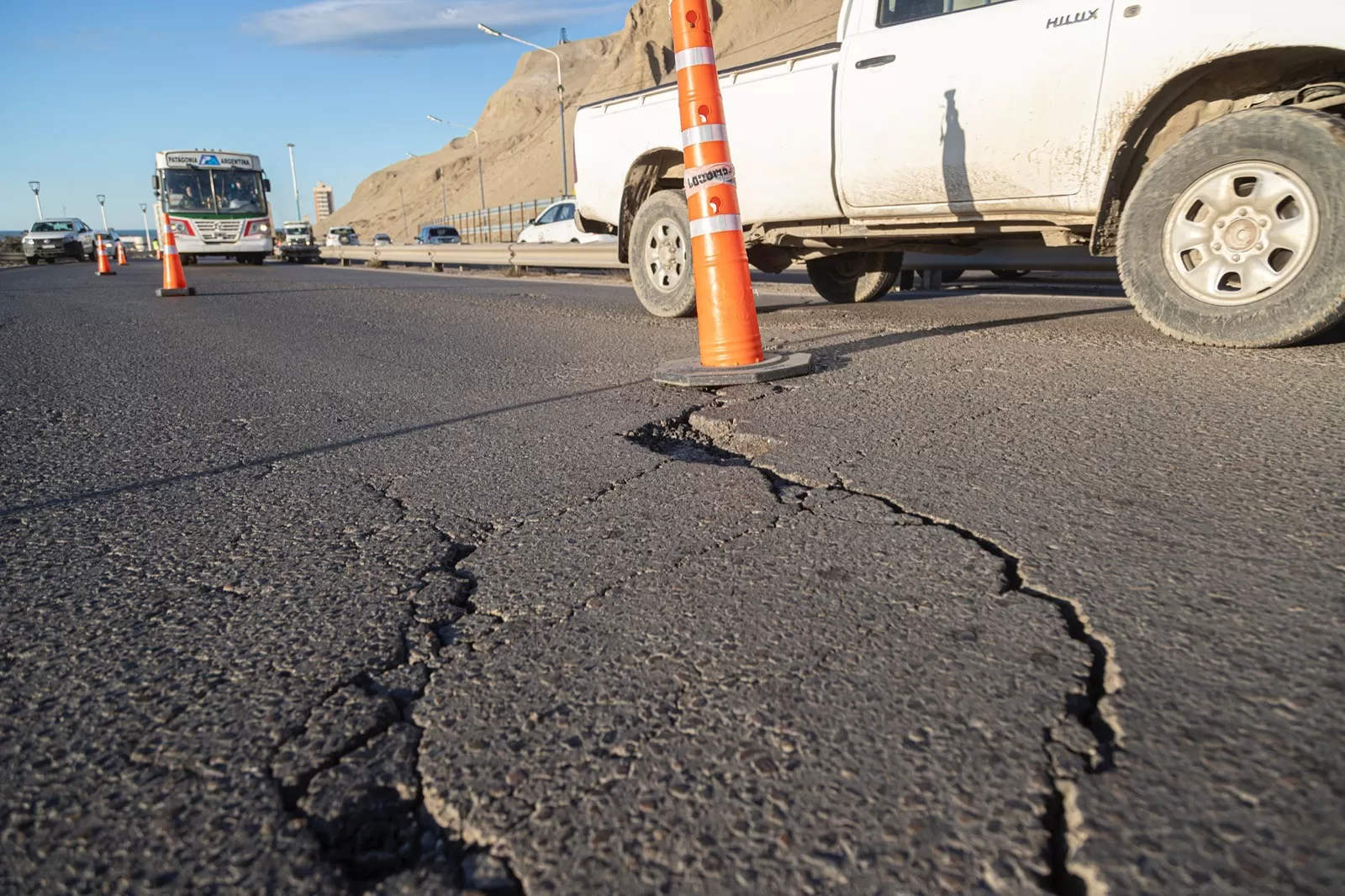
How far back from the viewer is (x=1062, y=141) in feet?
13.8

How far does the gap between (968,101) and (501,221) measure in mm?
52769

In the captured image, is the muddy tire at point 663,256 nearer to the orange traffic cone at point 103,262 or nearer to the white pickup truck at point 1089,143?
the white pickup truck at point 1089,143

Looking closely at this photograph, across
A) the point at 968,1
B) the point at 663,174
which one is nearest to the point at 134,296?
the point at 663,174

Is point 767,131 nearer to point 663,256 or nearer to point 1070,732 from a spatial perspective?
point 663,256

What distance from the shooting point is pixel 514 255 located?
14.5m

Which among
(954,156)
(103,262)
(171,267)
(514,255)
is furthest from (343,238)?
(954,156)

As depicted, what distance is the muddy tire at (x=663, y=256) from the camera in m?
6.02

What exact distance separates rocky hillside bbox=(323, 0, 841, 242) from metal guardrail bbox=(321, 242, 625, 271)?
3776 cm

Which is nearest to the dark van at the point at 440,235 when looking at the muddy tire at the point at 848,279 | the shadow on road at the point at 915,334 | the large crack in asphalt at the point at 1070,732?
the muddy tire at the point at 848,279

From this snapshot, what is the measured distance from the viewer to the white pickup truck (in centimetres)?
355

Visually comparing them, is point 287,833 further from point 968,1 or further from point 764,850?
point 968,1

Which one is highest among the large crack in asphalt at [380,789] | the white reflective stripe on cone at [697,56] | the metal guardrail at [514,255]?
the white reflective stripe on cone at [697,56]

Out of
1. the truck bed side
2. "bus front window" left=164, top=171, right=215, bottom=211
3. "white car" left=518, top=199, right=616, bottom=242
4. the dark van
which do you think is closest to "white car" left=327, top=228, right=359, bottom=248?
the dark van

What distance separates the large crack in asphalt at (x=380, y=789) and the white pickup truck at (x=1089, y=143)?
12.1ft
